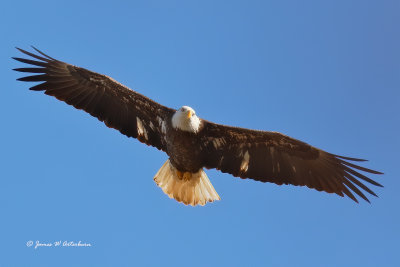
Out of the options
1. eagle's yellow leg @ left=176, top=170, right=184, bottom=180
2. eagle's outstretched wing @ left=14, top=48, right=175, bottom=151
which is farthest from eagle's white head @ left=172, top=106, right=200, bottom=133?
eagle's yellow leg @ left=176, top=170, right=184, bottom=180

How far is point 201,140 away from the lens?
26.8 feet

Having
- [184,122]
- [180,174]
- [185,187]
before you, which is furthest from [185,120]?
[185,187]

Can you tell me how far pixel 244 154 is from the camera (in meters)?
8.56

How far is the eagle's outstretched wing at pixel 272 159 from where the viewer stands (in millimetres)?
8281

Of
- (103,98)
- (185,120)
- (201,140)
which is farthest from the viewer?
(103,98)

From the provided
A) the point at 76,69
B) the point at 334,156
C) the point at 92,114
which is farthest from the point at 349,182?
the point at 76,69

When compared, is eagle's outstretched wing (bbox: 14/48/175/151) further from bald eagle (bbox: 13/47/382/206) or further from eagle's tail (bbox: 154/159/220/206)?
eagle's tail (bbox: 154/159/220/206)

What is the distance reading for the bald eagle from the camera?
327 inches

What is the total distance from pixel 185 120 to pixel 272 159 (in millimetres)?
1845

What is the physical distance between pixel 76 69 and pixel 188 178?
9.29 feet

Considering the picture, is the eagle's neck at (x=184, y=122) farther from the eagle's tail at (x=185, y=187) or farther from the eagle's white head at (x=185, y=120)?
the eagle's tail at (x=185, y=187)

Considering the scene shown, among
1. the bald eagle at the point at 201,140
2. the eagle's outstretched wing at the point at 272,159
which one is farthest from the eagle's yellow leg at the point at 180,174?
the eagle's outstretched wing at the point at 272,159

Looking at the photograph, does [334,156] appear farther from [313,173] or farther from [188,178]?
[188,178]

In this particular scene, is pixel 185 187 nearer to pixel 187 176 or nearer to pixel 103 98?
pixel 187 176
